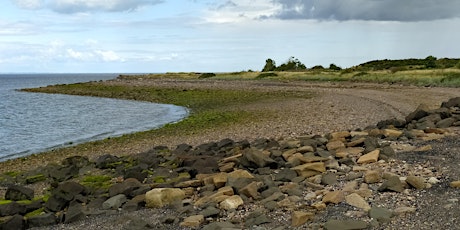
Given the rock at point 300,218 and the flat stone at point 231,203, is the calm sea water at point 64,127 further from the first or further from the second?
the rock at point 300,218

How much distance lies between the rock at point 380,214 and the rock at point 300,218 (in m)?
1.02

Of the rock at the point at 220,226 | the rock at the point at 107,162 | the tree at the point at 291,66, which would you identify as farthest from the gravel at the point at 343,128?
the tree at the point at 291,66

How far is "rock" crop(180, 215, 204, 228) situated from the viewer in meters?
8.98

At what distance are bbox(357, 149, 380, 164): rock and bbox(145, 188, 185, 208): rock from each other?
15.0ft

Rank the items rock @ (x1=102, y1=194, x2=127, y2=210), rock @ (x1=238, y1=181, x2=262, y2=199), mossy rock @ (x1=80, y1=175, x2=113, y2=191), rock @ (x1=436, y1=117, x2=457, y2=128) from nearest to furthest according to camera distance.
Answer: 1. rock @ (x1=238, y1=181, x2=262, y2=199)
2. rock @ (x1=102, y1=194, x2=127, y2=210)
3. mossy rock @ (x1=80, y1=175, x2=113, y2=191)
4. rock @ (x1=436, y1=117, x2=457, y2=128)

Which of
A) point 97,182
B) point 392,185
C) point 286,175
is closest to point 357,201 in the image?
point 392,185

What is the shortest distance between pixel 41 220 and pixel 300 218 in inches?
220

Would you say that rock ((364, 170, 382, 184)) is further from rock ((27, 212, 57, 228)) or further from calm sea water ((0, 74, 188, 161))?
calm sea water ((0, 74, 188, 161))

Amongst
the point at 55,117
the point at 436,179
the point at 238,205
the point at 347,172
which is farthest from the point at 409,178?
the point at 55,117

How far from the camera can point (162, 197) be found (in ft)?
35.1

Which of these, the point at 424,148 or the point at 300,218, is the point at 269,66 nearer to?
the point at 424,148

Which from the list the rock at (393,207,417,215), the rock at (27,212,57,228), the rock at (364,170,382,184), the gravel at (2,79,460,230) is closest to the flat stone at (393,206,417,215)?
the rock at (393,207,417,215)

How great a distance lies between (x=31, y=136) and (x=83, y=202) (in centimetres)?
1885

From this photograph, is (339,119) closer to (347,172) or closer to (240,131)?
(240,131)
